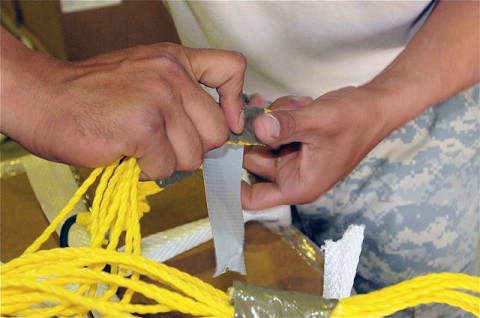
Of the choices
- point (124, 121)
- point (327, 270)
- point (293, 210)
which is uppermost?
point (124, 121)

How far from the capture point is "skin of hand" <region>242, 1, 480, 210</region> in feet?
2.01

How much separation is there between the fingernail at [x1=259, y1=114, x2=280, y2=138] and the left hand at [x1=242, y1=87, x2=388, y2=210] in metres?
0.05

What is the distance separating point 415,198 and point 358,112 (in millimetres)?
155

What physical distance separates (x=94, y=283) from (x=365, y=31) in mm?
450

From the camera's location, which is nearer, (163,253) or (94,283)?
(94,283)

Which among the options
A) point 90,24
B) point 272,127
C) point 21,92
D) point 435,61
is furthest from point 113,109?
point 90,24

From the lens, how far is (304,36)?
725mm

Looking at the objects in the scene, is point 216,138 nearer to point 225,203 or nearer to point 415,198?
point 225,203

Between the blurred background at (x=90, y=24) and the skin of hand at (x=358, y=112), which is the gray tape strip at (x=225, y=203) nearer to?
the skin of hand at (x=358, y=112)

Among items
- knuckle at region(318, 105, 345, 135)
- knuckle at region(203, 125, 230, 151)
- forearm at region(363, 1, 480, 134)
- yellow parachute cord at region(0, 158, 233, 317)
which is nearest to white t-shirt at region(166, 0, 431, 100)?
forearm at region(363, 1, 480, 134)

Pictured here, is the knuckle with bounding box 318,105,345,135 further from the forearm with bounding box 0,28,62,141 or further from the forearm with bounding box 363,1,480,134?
the forearm with bounding box 0,28,62,141

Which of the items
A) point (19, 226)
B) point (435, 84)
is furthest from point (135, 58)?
point (435, 84)

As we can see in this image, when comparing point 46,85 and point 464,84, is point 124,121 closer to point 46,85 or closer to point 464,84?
point 46,85

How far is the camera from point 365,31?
72 centimetres
